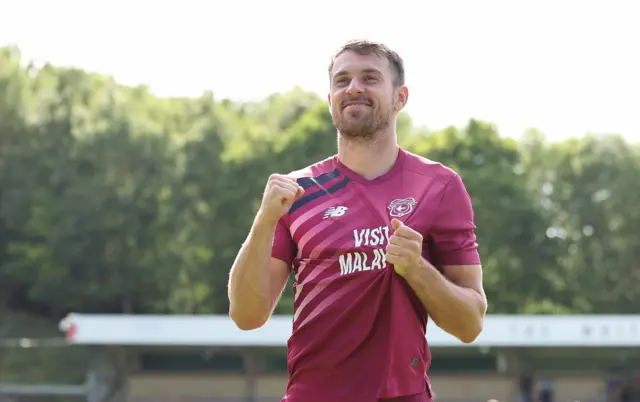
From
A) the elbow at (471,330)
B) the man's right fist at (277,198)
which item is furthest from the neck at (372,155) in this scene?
the elbow at (471,330)

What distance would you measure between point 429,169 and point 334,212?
0.35 metres

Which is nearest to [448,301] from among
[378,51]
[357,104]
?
[357,104]

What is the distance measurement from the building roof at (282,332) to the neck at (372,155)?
31.5 m

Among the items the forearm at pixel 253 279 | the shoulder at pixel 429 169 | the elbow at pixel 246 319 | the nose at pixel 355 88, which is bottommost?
the elbow at pixel 246 319

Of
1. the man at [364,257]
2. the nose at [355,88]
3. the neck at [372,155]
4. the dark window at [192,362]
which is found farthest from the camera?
the dark window at [192,362]

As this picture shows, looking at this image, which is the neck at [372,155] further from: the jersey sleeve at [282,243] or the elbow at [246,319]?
the elbow at [246,319]

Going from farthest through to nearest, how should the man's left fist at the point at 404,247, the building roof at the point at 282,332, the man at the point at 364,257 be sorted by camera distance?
the building roof at the point at 282,332 < the man at the point at 364,257 < the man's left fist at the point at 404,247

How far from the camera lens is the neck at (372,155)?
3.43 metres

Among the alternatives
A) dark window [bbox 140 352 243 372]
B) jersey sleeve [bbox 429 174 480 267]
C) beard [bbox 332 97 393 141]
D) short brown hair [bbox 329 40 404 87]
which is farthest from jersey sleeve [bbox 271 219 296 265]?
dark window [bbox 140 352 243 372]

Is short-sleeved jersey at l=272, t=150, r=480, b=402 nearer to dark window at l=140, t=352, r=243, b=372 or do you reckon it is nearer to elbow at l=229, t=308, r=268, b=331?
elbow at l=229, t=308, r=268, b=331

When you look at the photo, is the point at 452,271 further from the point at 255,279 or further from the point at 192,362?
the point at 192,362

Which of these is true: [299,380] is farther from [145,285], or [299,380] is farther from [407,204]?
[145,285]

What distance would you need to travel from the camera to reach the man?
320 cm

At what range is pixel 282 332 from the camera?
37781 mm
